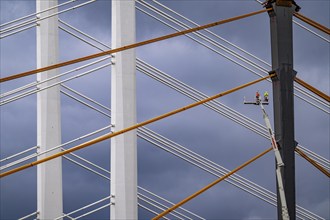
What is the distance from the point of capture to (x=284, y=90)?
54.2 feet

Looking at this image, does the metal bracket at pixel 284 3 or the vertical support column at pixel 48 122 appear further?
the vertical support column at pixel 48 122

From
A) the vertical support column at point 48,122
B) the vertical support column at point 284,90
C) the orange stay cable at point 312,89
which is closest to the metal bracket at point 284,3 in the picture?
the vertical support column at point 284,90

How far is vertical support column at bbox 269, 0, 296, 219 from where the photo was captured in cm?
1628

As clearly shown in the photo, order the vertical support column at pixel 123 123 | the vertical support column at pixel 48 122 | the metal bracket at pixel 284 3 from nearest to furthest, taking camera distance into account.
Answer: the metal bracket at pixel 284 3 < the vertical support column at pixel 123 123 < the vertical support column at pixel 48 122

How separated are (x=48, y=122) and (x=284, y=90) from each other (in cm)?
639

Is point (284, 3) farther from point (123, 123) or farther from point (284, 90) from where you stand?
point (123, 123)

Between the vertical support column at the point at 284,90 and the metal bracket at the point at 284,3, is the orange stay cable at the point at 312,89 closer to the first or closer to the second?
the vertical support column at the point at 284,90

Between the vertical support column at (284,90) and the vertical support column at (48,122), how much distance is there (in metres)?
6.04

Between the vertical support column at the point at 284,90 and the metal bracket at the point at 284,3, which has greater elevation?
the metal bracket at the point at 284,3

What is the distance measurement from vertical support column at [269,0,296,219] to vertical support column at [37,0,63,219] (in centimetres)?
604

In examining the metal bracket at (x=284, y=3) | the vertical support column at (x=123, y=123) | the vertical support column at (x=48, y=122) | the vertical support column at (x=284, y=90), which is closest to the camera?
the vertical support column at (x=284, y=90)

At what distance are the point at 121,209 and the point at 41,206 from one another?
211cm

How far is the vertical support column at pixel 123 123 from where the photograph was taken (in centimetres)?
1908

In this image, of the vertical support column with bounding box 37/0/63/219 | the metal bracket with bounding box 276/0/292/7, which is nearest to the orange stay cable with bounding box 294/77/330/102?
the metal bracket with bounding box 276/0/292/7
